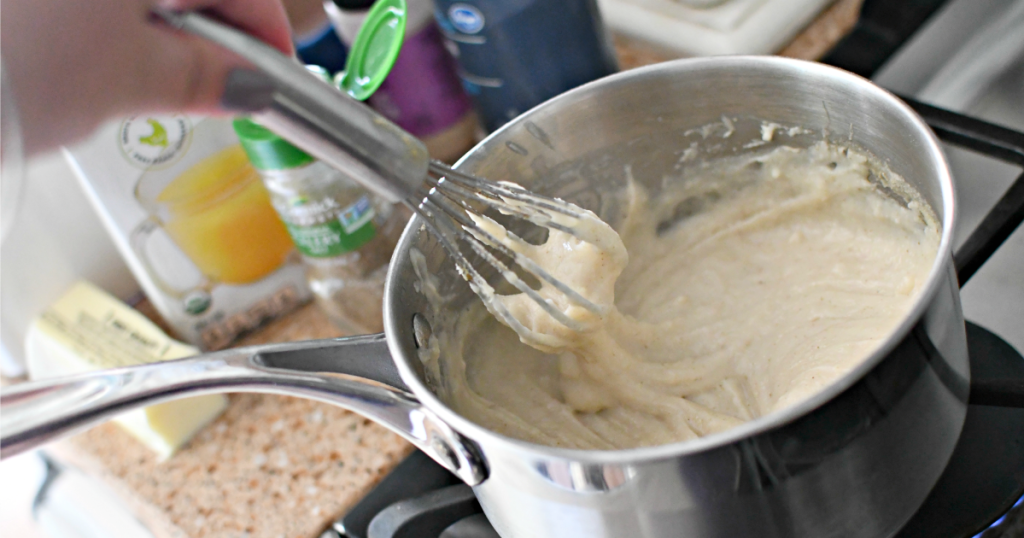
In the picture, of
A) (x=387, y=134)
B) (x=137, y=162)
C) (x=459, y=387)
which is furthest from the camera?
(x=137, y=162)

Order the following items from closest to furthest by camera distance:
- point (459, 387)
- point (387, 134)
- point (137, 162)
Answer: point (387, 134) < point (459, 387) < point (137, 162)

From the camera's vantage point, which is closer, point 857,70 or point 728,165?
point 728,165

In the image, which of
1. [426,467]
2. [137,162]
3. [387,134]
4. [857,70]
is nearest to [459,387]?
[426,467]

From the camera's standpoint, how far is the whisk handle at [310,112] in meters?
0.38

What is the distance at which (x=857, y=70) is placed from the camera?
2.39 ft

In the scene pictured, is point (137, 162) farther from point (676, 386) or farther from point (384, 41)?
point (676, 386)

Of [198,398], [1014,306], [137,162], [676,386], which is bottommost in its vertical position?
[198,398]

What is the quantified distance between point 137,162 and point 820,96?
494 mm

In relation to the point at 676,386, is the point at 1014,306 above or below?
above

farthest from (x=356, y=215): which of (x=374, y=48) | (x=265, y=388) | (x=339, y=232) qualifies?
(x=265, y=388)

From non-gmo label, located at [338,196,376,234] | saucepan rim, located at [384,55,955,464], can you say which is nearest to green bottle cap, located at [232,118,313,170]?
non-gmo label, located at [338,196,376,234]

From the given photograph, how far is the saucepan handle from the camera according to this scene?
0.38m

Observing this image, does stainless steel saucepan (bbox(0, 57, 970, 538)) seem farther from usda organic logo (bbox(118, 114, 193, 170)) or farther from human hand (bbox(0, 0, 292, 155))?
usda organic logo (bbox(118, 114, 193, 170))

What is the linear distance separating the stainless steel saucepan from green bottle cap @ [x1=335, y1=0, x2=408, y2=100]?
91 mm
